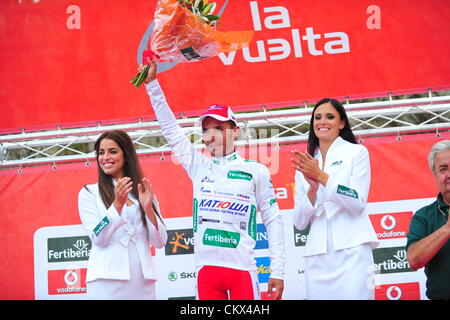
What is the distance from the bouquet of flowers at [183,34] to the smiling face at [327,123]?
0.66 metres

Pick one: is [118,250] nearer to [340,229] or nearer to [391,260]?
[340,229]

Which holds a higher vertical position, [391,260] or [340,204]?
[340,204]

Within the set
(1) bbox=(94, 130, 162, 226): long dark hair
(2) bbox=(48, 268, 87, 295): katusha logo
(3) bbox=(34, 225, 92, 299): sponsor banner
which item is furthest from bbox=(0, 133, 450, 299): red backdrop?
(1) bbox=(94, 130, 162, 226): long dark hair

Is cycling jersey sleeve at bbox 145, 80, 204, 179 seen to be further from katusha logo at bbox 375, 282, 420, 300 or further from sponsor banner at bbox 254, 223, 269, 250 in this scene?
katusha logo at bbox 375, 282, 420, 300

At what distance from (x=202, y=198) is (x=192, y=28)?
3.08 feet

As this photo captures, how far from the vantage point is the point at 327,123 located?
11.5 feet

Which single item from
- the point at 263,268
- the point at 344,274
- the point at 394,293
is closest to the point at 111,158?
the point at 344,274

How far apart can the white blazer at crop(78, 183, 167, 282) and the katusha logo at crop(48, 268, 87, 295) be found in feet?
4.77

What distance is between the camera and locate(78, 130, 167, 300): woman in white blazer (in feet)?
11.2

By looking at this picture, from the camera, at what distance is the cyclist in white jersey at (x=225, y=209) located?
3.38m

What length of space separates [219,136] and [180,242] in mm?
1434

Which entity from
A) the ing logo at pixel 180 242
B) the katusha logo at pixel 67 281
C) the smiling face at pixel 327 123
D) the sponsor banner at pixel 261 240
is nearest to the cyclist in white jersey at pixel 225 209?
the smiling face at pixel 327 123
